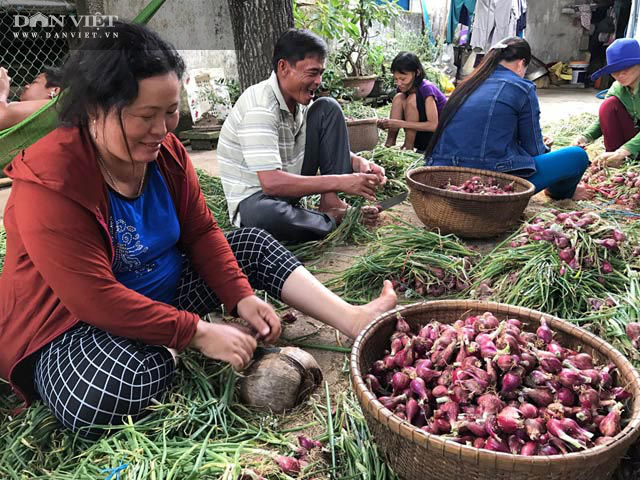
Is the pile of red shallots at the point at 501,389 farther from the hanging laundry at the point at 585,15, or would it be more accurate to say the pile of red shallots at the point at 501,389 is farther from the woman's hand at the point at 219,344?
the hanging laundry at the point at 585,15

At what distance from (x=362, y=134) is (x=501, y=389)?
3.37 m

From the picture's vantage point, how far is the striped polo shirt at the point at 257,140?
2.46 meters

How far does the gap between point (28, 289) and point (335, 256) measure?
1.59 m

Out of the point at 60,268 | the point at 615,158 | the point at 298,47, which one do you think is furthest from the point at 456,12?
the point at 60,268

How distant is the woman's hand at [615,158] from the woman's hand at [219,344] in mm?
3133

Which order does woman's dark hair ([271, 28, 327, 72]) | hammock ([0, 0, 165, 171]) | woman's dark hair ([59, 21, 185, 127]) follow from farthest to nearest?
woman's dark hair ([271, 28, 327, 72]) < hammock ([0, 0, 165, 171]) < woman's dark hair ([59, 21, 185, 127])

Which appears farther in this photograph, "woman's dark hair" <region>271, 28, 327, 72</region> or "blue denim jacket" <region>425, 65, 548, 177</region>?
"blue denim jacket" <region>425, 65, 548, 177</region>

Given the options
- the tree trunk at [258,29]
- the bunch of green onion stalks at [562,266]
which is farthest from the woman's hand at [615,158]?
the tree trunk at [258,29]

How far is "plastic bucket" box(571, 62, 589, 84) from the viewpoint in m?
11.7

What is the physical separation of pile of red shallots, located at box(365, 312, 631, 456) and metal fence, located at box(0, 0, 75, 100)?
4521 millimetres

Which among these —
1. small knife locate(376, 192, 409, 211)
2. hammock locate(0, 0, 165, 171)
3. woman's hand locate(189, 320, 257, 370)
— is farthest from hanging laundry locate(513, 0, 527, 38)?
woman's hand locate(189, 320, 257, 370)

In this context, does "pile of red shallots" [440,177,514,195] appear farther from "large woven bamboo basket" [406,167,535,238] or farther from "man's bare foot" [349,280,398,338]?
"man's bare foot" [349,280,398,338]

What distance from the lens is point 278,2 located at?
3.65m

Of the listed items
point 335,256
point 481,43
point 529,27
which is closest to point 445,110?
point 335,256
